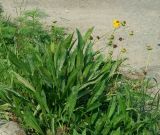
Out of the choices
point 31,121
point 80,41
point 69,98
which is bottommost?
point 31,121

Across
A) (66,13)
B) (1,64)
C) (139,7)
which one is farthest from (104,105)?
(139,7)

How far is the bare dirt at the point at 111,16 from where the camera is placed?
19.7 feet

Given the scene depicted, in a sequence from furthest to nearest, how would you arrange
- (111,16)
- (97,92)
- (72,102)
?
(111,16) < (97,92) < (72,102)

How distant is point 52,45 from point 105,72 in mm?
500

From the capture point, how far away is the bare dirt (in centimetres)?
601

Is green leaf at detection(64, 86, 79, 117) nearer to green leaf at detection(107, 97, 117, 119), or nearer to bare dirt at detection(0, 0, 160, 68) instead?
green leaf at detection(107, 97, 117, 119)

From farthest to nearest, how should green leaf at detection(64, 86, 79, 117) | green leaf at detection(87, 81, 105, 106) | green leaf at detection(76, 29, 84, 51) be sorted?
green leaf at detection(76, 29, 84, 51), green leaf at detection(87, 81, 105, 106), green leaf at detection(64, 86, 79, 117)

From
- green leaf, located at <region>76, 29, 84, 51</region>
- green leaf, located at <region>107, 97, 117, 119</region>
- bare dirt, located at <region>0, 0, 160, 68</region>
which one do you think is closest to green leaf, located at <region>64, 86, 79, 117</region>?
green leaf, located at <region>107, 97, 117, 119</region>

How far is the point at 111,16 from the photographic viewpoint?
686cm

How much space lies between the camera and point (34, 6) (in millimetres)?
6863

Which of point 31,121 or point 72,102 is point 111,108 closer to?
point 72,102

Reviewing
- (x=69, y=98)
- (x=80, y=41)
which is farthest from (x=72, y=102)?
(x=80, y=41)

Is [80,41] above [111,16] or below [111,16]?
above

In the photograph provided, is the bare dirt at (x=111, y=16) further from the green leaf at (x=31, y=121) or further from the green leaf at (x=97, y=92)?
the green leaf at (x=31, y=121)
